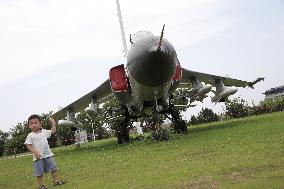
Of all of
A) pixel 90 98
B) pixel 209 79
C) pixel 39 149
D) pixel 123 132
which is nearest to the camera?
pixel 39 149

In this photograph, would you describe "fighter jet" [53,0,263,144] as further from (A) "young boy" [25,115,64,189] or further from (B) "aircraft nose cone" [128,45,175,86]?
(A) "young boy" [25,115,64,189]

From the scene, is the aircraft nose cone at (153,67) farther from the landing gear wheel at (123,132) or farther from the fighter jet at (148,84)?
the landing gear wheel at (123,132)

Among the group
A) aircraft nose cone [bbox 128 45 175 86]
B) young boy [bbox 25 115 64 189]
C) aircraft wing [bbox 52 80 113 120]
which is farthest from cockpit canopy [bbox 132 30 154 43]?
aircraft wing [bbox 52 80 113 120]

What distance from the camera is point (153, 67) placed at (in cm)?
1448

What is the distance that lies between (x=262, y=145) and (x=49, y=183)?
4706 millimetres

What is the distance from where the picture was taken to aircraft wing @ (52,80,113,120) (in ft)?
81.2

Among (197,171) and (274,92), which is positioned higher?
(274,92)

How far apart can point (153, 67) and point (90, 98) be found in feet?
40.7

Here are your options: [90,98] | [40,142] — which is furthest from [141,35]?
[90,98]

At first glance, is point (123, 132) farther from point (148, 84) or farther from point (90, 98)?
point (148, 84)

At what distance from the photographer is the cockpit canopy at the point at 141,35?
1519 centimetres

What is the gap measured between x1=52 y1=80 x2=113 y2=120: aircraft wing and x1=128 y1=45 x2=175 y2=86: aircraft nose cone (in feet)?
29.1

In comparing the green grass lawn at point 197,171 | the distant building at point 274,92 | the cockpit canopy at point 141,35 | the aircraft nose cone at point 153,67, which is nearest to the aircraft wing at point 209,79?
the cockpit canopy at point 141,35

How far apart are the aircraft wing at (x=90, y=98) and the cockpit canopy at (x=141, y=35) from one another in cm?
797
